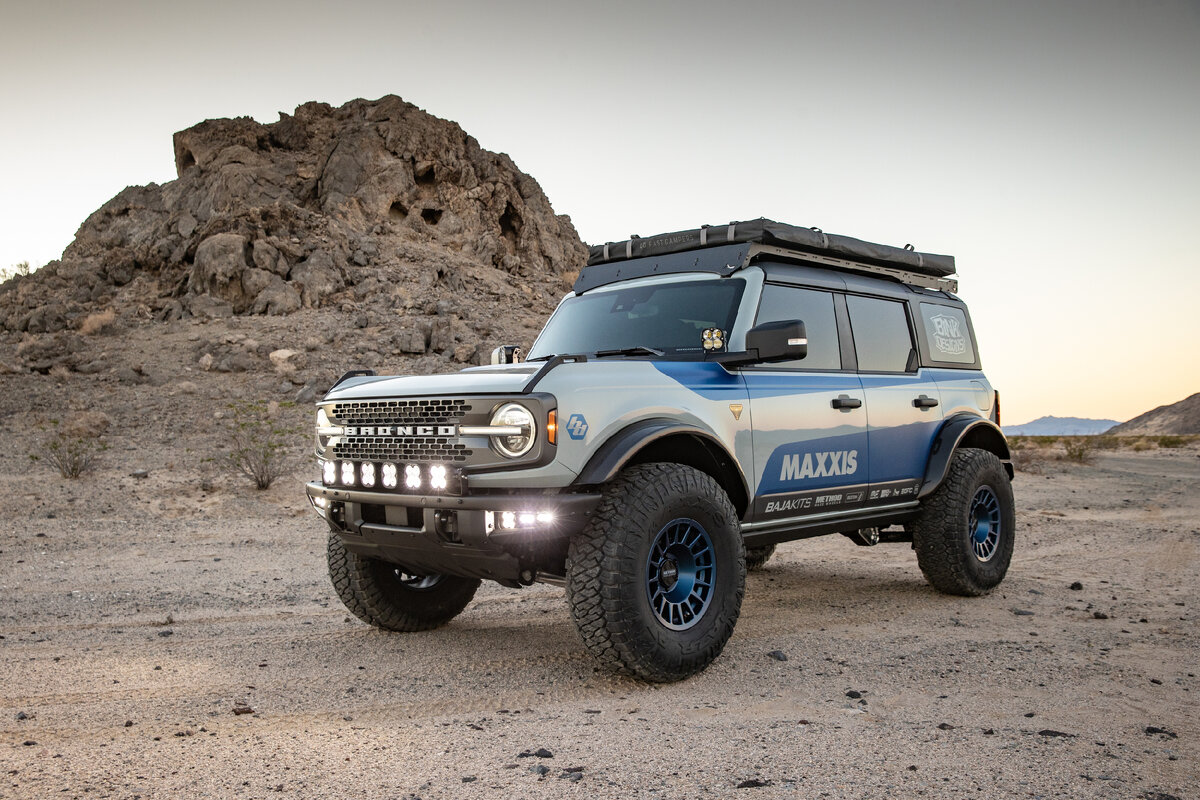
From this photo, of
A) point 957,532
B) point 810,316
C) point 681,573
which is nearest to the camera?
point 681,573

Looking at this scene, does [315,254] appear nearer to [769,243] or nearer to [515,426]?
[769,243]

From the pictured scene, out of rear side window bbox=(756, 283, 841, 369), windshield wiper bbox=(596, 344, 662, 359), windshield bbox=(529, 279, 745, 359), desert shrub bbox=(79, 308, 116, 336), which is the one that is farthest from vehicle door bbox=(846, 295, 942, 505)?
desert shrub bbox=(79, 308, 116, 336)

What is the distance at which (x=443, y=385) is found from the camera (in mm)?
4641

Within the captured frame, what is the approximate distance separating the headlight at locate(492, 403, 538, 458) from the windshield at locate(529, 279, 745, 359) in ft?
4.24

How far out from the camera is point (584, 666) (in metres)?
5.11

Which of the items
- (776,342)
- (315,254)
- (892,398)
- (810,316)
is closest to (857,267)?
(810,316)

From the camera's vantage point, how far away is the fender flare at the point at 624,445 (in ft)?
14.5

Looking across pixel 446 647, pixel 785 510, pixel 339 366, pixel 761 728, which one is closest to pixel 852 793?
pixel 761 728

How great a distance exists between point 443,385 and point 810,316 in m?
2.68

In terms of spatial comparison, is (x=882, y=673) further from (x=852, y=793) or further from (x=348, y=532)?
(x=348, y=532)

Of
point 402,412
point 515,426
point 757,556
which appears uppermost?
point 402,412

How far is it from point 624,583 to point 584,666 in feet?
3.19

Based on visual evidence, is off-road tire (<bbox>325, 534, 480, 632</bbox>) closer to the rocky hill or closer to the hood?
the hood

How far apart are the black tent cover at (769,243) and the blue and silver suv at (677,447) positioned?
16mm
